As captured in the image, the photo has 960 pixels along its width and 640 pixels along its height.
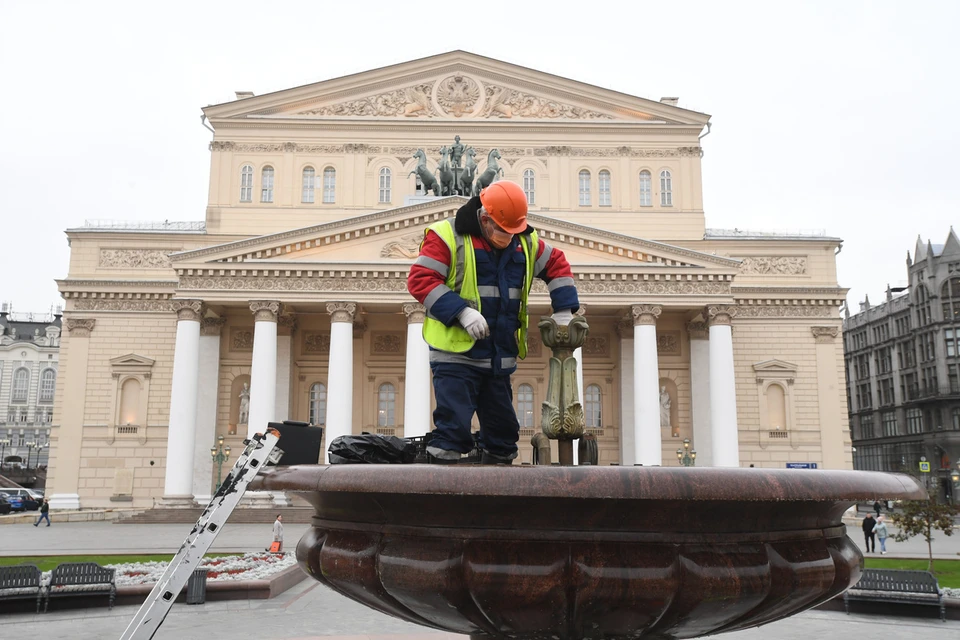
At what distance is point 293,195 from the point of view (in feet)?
140

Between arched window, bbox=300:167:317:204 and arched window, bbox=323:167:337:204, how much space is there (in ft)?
1.90

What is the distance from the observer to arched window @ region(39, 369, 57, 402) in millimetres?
94625

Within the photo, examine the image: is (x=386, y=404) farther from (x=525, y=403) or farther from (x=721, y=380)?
(x=721, y=380)

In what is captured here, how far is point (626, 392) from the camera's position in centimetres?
3856

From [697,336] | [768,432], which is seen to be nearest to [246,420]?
[697,336]

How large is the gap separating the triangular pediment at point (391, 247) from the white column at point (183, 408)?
209 centimetres

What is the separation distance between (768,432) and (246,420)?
2299 centimetres

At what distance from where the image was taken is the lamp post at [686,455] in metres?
37.0

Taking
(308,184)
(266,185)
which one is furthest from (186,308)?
(308,184)

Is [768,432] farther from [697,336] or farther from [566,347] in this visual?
[566,347]

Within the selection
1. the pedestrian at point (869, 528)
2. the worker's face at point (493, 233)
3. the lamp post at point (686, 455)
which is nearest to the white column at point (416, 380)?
the lamp post at point (686, 455)

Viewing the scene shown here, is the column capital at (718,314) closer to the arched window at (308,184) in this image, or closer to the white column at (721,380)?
the white column at (721,380)

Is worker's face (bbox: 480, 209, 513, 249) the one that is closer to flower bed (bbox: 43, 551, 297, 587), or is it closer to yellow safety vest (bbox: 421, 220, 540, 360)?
yellow safety vest (bbox: 421, 220, 540, 360)

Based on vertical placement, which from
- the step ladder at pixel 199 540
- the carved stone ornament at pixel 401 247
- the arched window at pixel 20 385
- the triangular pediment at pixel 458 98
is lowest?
the step ladder at pixel 199 540
